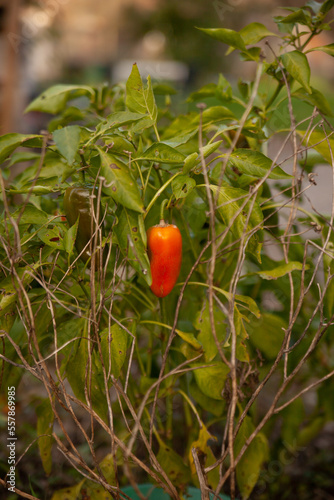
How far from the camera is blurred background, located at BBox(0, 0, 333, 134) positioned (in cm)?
207

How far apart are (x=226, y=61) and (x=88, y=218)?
6.85 feet

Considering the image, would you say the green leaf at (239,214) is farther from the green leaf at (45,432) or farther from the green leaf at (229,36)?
the green leaf at (45,432)

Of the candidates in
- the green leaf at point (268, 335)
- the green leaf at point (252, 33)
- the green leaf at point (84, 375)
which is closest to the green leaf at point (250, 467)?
the green leaf at point (268, 335)

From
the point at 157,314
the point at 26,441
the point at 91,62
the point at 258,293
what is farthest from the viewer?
the point at 91,62

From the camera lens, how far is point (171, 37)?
2277 millimetres

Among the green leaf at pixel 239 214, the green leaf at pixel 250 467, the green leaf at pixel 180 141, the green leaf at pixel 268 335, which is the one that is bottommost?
the green leaf at pixel 250 467

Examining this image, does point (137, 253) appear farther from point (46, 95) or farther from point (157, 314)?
point (46, 95)

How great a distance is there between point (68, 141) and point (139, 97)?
17cm

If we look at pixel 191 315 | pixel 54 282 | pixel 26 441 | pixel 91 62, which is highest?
pixel 54 282

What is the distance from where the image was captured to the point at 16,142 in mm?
639

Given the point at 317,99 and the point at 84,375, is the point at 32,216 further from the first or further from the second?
the point at 317,99

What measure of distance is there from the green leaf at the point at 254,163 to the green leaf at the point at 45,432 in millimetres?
456

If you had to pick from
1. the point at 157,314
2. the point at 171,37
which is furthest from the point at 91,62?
the point at 157,314

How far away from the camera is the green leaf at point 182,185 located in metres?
0.62
